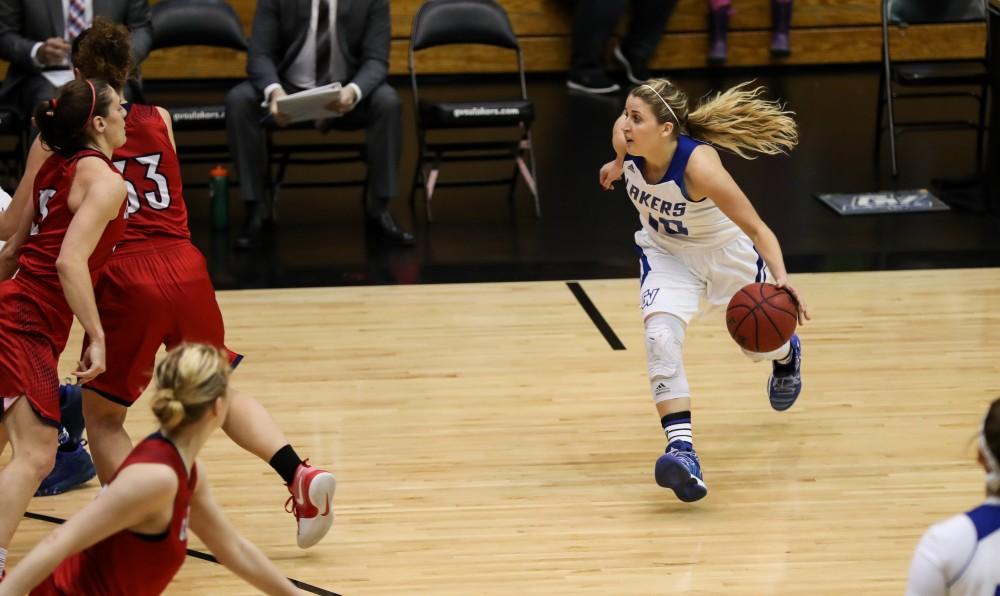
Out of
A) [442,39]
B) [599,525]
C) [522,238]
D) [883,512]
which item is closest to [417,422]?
[599,525]

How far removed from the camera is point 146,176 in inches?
159

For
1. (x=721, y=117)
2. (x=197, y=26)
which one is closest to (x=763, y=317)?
(x=721, y=117)

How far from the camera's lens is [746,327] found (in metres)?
4.36

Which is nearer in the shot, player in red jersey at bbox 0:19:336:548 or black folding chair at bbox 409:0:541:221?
player in red jersey at bbox 0:19:336:548

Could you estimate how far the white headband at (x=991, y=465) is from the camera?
92.1 inches

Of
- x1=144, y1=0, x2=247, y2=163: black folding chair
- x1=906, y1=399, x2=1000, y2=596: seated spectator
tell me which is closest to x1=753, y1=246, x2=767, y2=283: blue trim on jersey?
x1=906, y1=399, x2=1000, y2=596: seated spectator

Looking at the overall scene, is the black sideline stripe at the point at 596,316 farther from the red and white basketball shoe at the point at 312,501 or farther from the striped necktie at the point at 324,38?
the red and white basketball shoe at the point at 312,501

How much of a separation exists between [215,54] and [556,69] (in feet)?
8.68

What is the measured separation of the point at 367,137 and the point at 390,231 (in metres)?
0.50

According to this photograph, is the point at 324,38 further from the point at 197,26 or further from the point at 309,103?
the point at 197,26

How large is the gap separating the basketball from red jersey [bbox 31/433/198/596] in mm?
2075

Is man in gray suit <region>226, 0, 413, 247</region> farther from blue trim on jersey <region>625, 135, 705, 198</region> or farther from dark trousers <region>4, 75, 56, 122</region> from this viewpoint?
blue trim on jersey <region>625, 135, 705, 198</region>

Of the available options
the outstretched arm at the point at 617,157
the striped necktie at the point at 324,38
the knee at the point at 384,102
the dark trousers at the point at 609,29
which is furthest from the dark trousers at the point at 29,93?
the dark trousers at the point at 609,29

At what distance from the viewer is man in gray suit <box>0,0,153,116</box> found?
24.0 ft
